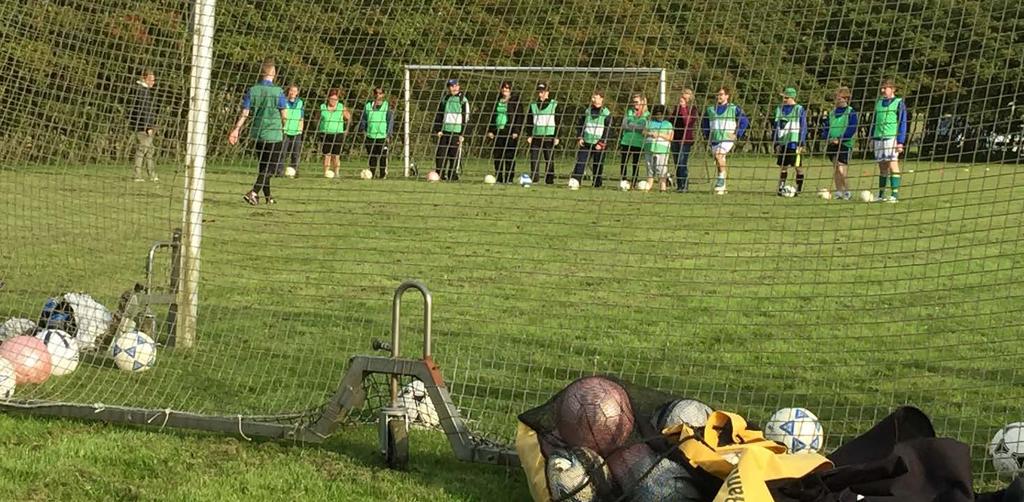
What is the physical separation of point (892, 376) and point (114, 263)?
579 cm

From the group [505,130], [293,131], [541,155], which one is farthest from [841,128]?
[293,131]

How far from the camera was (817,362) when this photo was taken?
618cm

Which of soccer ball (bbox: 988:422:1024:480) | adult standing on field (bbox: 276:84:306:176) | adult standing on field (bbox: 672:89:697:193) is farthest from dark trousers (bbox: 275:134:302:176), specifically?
soccer ball (bbox: 988:422:1024:480)

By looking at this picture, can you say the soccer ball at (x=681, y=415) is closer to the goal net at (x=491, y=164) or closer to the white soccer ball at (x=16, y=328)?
the goal net at (x=491, y=164)

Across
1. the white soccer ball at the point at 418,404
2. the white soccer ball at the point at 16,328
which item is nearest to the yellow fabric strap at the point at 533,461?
the white soccer ball at the point at 418,404

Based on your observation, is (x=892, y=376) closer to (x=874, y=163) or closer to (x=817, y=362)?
(x=817, y=362)

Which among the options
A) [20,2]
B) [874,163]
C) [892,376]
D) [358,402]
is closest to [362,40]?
[20,2]

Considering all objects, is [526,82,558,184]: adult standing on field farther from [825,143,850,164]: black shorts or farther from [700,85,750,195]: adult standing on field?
[825,143,850,164]: black shorts

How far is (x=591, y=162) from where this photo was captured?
6984 millimetres

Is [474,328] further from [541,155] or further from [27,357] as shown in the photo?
[27,357]

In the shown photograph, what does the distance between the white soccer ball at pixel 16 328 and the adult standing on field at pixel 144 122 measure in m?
1.14

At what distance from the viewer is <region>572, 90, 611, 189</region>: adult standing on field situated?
21.9ft

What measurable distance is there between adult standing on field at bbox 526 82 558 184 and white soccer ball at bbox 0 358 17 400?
3.03 metres

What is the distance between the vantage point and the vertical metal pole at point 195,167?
19.3 feet
